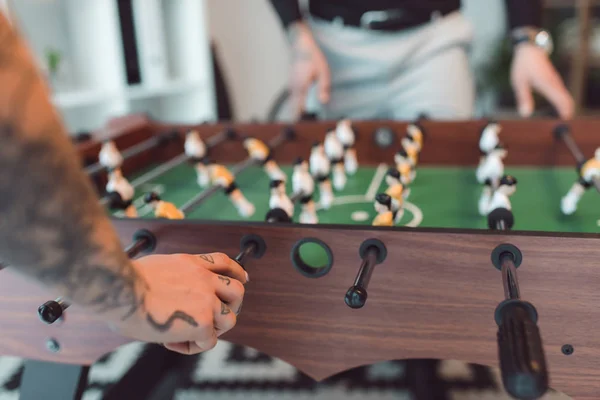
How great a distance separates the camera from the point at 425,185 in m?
1.14

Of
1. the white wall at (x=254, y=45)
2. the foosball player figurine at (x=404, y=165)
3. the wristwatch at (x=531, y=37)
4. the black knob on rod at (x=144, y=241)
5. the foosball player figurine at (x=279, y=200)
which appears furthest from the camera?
the white wall at (x=254, y=45)

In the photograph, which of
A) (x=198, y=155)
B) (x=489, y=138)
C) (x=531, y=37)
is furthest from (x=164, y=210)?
(x=531, y=37)

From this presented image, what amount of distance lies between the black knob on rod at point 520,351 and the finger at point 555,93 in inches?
41.6

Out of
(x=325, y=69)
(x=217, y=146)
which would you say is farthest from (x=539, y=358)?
(x=325, y=69)

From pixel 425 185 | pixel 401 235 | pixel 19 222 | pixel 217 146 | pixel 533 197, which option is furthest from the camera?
pixel 217 146

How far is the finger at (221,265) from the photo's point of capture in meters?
0.57

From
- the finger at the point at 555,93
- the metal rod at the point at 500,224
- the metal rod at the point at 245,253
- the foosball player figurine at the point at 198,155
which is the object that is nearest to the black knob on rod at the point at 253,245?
the metal rod at the point at 245,253

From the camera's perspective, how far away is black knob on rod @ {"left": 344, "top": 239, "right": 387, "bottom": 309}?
1.84 feet

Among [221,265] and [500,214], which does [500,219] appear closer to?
[500,214]

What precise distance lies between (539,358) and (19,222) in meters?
0.40

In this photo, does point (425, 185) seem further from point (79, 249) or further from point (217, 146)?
point (79, 249)

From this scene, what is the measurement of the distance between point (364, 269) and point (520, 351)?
8.3 inches

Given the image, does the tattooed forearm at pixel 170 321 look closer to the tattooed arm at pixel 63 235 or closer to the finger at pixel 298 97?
the tattooed arm at pixel 63 235

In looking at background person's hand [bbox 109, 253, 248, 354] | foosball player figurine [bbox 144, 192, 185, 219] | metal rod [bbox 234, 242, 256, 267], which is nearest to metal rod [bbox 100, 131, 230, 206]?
foosball player figurine [bbox 144, 192, 185, 219]
